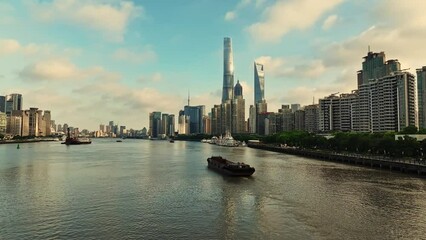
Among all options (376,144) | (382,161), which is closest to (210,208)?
(382,161)

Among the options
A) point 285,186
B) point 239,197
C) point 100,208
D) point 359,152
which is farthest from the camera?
point 359,152

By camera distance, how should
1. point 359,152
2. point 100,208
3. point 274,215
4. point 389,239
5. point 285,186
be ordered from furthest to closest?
point 359,152 → point 285,186 → point 100,208 → point 274,215 → point 389,239

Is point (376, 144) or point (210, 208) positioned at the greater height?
point (376, 144)

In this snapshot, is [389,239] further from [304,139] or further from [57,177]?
[304,139]

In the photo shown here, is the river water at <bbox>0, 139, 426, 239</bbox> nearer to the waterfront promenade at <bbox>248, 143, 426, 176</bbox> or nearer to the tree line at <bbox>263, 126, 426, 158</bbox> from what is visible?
the waterfront promenade at <bbox>248, 143, 426, 176</bbox>

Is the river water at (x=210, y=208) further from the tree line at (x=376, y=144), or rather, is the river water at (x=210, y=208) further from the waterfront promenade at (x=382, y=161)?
the tree line at (x=376, y=144)

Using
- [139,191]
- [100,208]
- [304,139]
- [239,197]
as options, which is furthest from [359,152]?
[100,208]

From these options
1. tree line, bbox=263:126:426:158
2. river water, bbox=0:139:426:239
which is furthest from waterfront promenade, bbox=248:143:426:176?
river water, bbox=0:139:426:239

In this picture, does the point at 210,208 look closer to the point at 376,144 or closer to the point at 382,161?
the point at 382,161

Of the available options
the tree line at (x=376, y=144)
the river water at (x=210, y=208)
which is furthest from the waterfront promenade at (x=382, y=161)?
the river water at (x=210, y=208)

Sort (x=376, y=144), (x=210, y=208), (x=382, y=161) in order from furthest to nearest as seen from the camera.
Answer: (x=376, y=144) → (x=382, y=161) → (x=210, y=208)

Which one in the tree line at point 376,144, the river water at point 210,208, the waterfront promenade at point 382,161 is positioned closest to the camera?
the river water at point 210,208
